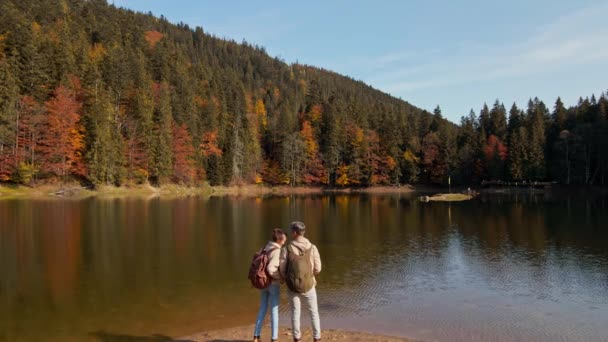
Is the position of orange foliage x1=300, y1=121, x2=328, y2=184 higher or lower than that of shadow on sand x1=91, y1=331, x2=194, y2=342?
higher

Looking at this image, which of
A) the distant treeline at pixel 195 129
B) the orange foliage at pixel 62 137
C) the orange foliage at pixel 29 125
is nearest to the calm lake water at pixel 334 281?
the orange foliage at pixel 62 137

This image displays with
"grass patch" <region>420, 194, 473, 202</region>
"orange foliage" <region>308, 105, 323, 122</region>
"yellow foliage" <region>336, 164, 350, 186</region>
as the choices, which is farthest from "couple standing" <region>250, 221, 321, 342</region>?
"orange foliage" <region>308, 105, 323, 122</region>

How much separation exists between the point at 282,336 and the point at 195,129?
3272 inches

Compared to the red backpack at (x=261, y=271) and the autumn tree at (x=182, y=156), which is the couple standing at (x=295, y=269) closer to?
the red backpack at (x=261, y=271)

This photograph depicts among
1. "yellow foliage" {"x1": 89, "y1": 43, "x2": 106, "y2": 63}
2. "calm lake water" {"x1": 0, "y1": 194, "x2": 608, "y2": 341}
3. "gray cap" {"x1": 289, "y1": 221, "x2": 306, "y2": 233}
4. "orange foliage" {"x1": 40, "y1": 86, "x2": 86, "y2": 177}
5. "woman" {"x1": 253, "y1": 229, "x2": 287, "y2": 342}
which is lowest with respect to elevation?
"calm lake water" {"x1": 0, "y1": 194, "x2": 608, "y2": 341}

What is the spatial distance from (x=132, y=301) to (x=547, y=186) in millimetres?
88468

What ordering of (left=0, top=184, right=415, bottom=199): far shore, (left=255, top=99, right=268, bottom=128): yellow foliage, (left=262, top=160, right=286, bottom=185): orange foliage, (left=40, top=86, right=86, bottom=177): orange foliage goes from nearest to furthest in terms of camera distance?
1. (left=0, top=184, right=415, bottom=199): far shore
2. (left=40, top=86, right=86, bottom=177): orange foliage
3. (left=262, top=160, right=286, bottom=185): orange foliage
4. (left=255, top=99, right=268, bottom=128): yellow foliage

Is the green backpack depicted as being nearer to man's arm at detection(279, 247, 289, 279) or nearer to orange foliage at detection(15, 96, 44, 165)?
man's arm at detection(279, 247, 289, 279)

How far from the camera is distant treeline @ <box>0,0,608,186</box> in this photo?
6731 centimetres

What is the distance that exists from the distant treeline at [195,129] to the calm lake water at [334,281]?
4052 cm

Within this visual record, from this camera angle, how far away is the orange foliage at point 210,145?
89625 millimetres

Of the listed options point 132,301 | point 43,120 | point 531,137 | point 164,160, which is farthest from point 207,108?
point 132,301

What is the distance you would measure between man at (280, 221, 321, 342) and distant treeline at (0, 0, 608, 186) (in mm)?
62484

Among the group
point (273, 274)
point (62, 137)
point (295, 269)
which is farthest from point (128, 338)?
point (62, 137)
